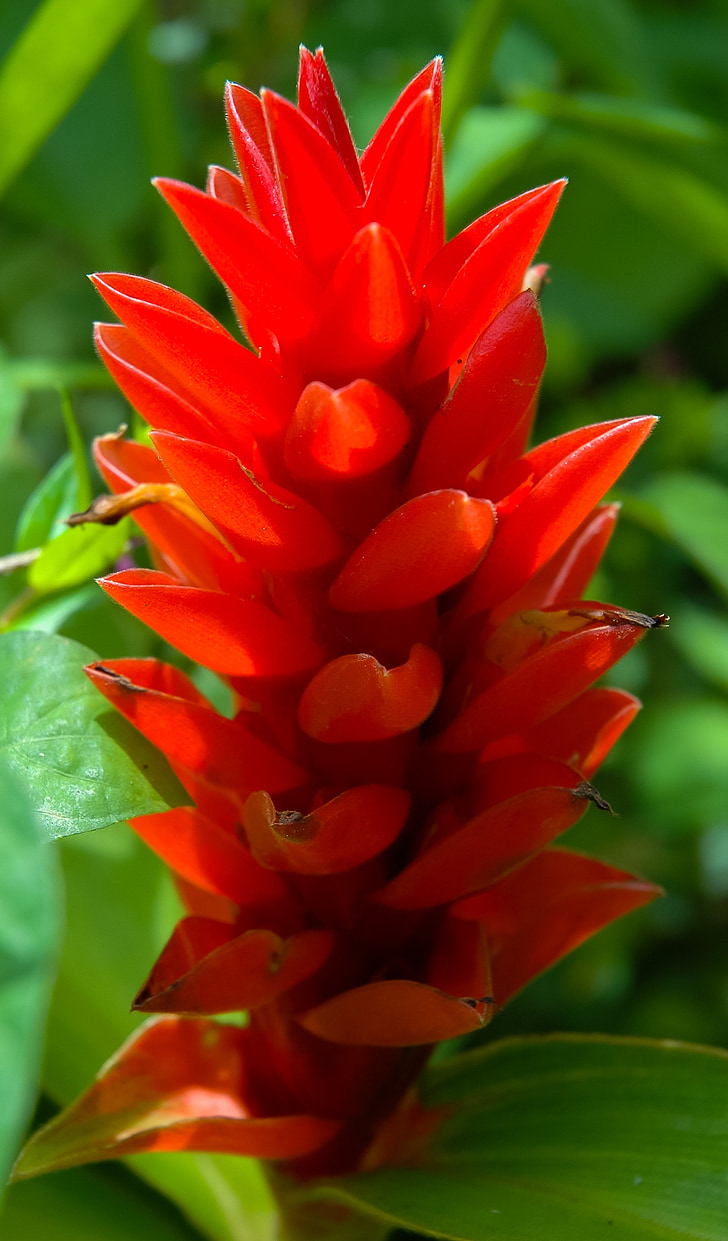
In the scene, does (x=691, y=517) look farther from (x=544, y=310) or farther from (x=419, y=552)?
(x=544, y=310)

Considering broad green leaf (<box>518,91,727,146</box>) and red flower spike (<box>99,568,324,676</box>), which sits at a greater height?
broad green leaf (<box>518,91,727,146</box>)

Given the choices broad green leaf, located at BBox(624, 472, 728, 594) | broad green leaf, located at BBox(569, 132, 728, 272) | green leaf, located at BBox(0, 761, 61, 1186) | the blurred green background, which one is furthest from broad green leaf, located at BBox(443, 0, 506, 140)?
green leaf, located at BBox(0, 761, 61, 1186)

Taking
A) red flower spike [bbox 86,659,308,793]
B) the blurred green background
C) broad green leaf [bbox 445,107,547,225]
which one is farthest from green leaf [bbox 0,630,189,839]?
broad green leaf [bbox 445,107,547,225]

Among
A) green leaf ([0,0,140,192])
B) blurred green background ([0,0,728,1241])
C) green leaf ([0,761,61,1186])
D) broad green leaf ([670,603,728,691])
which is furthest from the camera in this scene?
broad green leaf ([670,603,728,691])

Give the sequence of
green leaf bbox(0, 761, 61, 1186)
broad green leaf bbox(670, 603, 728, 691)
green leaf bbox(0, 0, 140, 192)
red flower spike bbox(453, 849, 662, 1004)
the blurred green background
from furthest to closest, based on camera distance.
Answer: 1. broad green leaf bbox(670, 603, 728, 691)
2. green leaf bbox(0, 0, 140, 192)
3. the blurred green background
4. red flower spike bbox(453, 849, 662, 1004)
5. green leaf bbox(0, 761, 61, 1186)

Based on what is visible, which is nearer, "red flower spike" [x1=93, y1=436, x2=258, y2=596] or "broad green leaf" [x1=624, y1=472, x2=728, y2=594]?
"red flower spike" [x1=93, y1=436, x2=258, y2=596]

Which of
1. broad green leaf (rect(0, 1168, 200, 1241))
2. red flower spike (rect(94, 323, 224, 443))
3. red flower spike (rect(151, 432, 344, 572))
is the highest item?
red flower spike (rect(94, 323, 224, 443))

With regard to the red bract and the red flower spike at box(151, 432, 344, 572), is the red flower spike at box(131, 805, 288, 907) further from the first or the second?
the red flower spike at box(151, 432, 344, 572)

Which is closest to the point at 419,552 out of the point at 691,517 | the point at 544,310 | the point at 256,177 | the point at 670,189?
the point at 256,177
